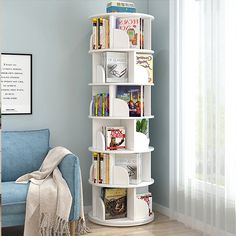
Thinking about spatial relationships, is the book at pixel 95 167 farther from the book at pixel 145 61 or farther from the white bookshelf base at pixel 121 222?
the book at pixel 145 61

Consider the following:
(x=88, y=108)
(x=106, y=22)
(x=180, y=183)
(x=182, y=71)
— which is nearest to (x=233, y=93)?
(x=182, y=71)

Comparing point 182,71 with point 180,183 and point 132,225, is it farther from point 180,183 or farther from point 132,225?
point 132,225

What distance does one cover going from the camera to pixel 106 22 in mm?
3822

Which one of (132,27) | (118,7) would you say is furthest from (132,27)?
(118,7)

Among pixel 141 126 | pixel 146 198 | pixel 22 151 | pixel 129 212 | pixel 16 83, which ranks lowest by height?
pixel 129 212

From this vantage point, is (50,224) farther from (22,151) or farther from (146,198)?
(146,198)

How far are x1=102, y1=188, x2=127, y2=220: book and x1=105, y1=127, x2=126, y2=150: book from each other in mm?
420

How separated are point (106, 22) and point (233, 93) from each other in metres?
1.37

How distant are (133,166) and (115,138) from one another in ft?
1.04

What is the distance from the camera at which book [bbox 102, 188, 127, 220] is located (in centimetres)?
390

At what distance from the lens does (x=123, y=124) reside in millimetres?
4031

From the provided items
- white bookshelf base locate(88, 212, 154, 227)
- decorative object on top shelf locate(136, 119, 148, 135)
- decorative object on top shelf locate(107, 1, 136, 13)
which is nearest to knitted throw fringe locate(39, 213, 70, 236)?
white bookshelf base locate(88, 212, 154, 227)

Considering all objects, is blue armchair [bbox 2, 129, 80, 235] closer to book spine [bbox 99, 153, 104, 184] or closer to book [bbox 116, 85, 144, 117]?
book spine [bbox 99, 153, 104, 184]

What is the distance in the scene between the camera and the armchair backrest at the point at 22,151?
377 cm
